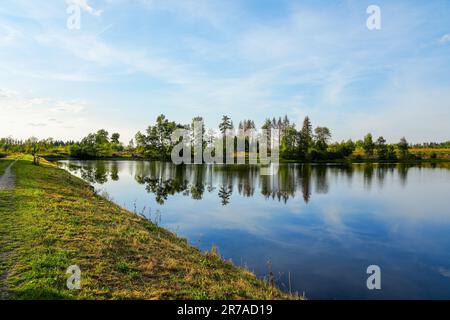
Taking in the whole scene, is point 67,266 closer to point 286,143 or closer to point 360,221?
point 360,221

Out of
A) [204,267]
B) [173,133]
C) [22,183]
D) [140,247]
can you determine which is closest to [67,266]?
[140,247]

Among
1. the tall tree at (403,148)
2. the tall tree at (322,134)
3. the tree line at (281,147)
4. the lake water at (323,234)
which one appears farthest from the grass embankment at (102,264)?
the tall tree at (403,148)

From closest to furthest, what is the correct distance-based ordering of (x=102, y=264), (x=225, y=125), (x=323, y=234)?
(x=102, y=264) < (x=323, y=234) < (x=225, y=125)

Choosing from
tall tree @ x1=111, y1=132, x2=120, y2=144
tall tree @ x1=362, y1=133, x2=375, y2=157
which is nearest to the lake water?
tall tree @ x1=362, y1=133, x2=375, y2=157

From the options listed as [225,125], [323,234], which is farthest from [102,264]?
[225,125]

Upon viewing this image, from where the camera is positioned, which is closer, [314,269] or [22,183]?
[314,269]

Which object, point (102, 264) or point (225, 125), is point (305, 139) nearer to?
point (225, 125)

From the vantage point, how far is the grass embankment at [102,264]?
21.3ft

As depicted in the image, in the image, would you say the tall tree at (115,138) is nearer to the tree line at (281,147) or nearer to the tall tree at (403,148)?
the tree line at (281,147)

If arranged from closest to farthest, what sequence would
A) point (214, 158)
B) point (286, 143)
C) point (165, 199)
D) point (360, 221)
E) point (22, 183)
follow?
point (360, 221), point (22, 183), point (165, 199), point (214, 158), point (286, 143)

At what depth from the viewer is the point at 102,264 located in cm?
794

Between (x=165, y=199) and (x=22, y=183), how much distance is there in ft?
34.9
